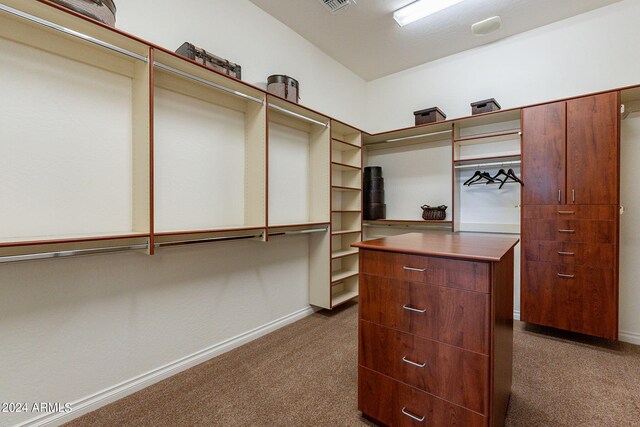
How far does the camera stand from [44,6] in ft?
4.51

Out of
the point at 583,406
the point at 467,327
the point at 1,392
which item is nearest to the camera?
the point at 467,327

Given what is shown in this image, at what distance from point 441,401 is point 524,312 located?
2106mm

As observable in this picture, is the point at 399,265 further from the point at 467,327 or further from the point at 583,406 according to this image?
the point at 583,406

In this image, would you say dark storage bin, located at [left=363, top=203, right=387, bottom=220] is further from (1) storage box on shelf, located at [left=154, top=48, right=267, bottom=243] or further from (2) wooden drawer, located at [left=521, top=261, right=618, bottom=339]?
(1) storage box on shelf, located at [left=154, top=48, right=267, bottom=243]

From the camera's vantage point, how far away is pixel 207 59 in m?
2.12

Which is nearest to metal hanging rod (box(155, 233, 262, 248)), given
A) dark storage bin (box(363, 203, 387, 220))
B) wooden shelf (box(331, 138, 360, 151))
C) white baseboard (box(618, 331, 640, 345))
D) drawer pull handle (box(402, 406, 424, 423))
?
drawer pull handle (box(402, 406, 424, 423))

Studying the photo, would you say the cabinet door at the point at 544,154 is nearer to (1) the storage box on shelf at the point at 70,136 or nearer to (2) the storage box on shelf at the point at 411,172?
(2) the storage box on shelf at the point at 411,172

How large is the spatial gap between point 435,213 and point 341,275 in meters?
1.42

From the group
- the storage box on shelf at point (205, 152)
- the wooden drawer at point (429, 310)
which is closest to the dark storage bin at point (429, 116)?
the storage box on shelf at point (205, 152)

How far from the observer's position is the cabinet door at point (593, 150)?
2449 mm

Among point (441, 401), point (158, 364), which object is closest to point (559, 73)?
point (441, 401)

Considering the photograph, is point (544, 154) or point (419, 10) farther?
point (419, 10)

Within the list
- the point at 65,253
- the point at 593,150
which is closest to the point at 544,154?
the point at 593,150

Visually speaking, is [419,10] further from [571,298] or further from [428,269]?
[571,298]
